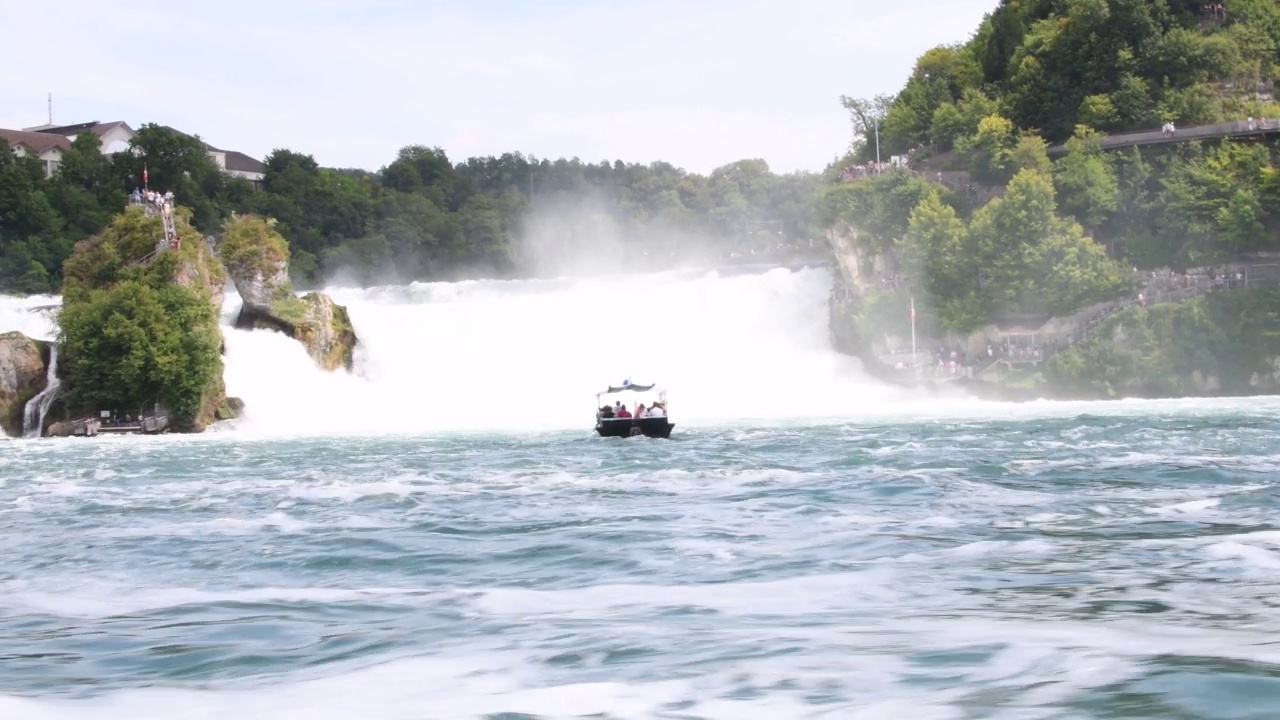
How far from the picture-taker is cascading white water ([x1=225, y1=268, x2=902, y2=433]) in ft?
169

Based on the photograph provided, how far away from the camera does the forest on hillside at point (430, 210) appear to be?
88.1 m

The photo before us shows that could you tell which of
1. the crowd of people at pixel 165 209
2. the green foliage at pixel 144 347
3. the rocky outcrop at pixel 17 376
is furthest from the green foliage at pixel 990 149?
the rocky outcrop at pixel 17 376

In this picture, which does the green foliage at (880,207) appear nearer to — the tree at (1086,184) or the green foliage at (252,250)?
the tree at (1086,184)

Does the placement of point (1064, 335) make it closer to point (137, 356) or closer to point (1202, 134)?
point (1202, 134)

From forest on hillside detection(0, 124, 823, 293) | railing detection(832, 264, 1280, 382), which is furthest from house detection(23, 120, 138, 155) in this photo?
railing detection(832, 264, 1280, 382)

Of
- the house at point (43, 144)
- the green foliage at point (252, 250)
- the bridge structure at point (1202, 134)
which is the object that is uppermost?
the house at point (43, 144)

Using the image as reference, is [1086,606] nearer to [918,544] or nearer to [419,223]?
[918,544]

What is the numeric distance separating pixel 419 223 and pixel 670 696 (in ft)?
314

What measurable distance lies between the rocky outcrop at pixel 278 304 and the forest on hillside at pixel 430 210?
2658 centimetres

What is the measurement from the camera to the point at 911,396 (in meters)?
58.1

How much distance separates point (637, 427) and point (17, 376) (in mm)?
20658

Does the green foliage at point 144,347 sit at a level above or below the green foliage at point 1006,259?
below

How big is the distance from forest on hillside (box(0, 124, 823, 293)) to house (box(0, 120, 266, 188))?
345 cm

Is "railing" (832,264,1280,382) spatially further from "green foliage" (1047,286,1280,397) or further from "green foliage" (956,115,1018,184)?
"green foliage" (956,115,1018,184)
